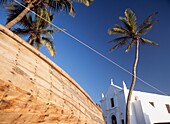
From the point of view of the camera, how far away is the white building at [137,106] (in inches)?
824

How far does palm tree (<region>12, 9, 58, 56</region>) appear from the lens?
1388 centimetres

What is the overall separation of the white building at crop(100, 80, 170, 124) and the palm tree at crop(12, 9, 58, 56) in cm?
1458

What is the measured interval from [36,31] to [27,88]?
47.1 ft

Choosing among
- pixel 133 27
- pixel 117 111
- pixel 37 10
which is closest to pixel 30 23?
pixel 37 10

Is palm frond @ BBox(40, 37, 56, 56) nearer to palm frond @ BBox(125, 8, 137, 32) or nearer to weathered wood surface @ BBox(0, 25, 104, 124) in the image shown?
palm frond @ BBox(125, 8, 137, 32)

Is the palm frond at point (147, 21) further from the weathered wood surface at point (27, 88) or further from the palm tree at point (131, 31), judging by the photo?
the weathered wood surface at point (27, 88)

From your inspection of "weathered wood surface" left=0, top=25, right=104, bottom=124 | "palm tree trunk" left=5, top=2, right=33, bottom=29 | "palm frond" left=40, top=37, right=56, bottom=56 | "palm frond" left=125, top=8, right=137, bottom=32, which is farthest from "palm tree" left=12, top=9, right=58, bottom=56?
"weathered wood surface" left=0, top=25, right=104, bottom=124

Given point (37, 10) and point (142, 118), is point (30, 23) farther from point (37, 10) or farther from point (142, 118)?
point (142, 118)

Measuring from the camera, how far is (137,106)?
2167cm

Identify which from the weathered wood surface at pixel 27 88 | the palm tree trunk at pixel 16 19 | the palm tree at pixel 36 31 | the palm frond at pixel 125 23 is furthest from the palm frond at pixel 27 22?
the weathered wood surface at pixel 27 88

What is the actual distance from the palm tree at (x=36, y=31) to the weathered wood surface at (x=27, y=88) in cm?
1291

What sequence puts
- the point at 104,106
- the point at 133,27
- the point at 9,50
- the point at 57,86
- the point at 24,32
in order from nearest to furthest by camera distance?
1. the point at 9,50
2. the point at 57,86
3. the point at 24,32
4. the point at 133,27
5. the point at 104,106

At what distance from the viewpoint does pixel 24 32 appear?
14070 millimetres

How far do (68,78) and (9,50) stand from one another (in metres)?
1.13
